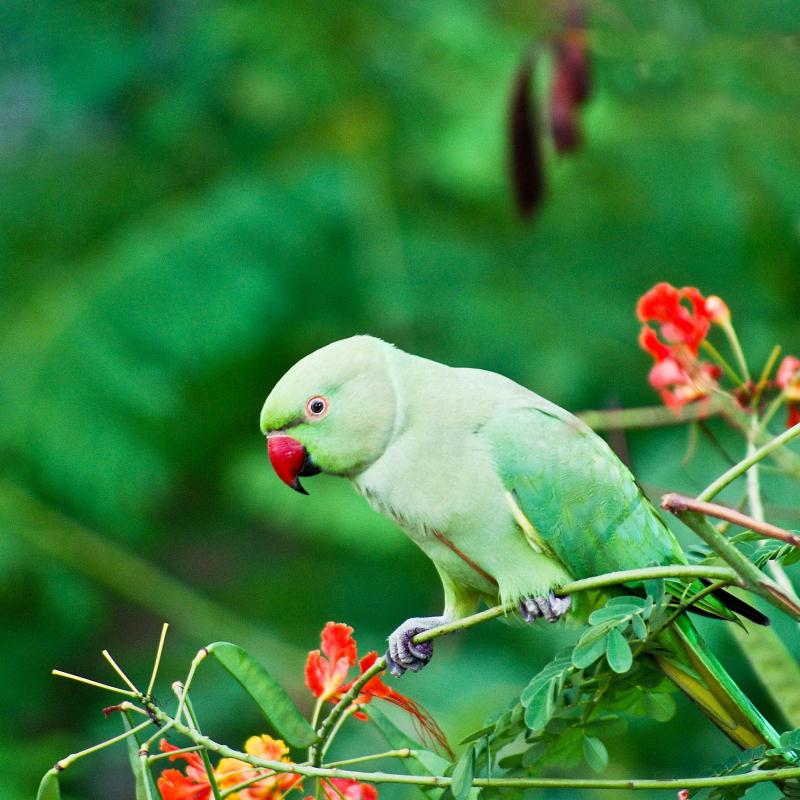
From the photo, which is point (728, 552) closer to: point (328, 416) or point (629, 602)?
point (629, 602)

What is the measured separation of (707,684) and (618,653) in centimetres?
37

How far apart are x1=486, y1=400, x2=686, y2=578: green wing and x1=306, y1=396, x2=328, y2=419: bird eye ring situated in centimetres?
23

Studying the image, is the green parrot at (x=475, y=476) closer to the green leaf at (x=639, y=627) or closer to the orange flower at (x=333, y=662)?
the orange flower at (x=333, y=662)

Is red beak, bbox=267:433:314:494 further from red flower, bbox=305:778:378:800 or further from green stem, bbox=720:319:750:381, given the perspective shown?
green stem, bbox=720:319:750:381

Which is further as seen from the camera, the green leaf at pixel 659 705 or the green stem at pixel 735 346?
the green stem at pixel 735 346

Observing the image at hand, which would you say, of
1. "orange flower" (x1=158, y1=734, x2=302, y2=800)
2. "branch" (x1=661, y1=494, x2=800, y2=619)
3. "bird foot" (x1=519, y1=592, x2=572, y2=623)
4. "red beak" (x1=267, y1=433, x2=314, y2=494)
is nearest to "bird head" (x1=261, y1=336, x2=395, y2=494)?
"red beak" (x1=267, y1=433, x2=314, y2=494)

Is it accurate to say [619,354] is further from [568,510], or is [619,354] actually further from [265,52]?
[568,510]

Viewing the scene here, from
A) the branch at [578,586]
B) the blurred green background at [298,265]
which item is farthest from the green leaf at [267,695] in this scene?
the blurred green background at [298,265]

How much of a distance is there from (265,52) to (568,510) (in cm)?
308

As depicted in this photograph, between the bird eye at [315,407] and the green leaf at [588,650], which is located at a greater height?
the bird eye at [315,407]

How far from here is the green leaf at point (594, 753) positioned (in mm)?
1246

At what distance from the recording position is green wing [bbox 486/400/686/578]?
4.86 feet

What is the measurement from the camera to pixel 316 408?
153 centimetres

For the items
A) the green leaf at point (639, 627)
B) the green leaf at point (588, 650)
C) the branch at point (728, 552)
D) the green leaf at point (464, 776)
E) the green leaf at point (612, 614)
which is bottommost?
the green leaf at point (464, 776)
